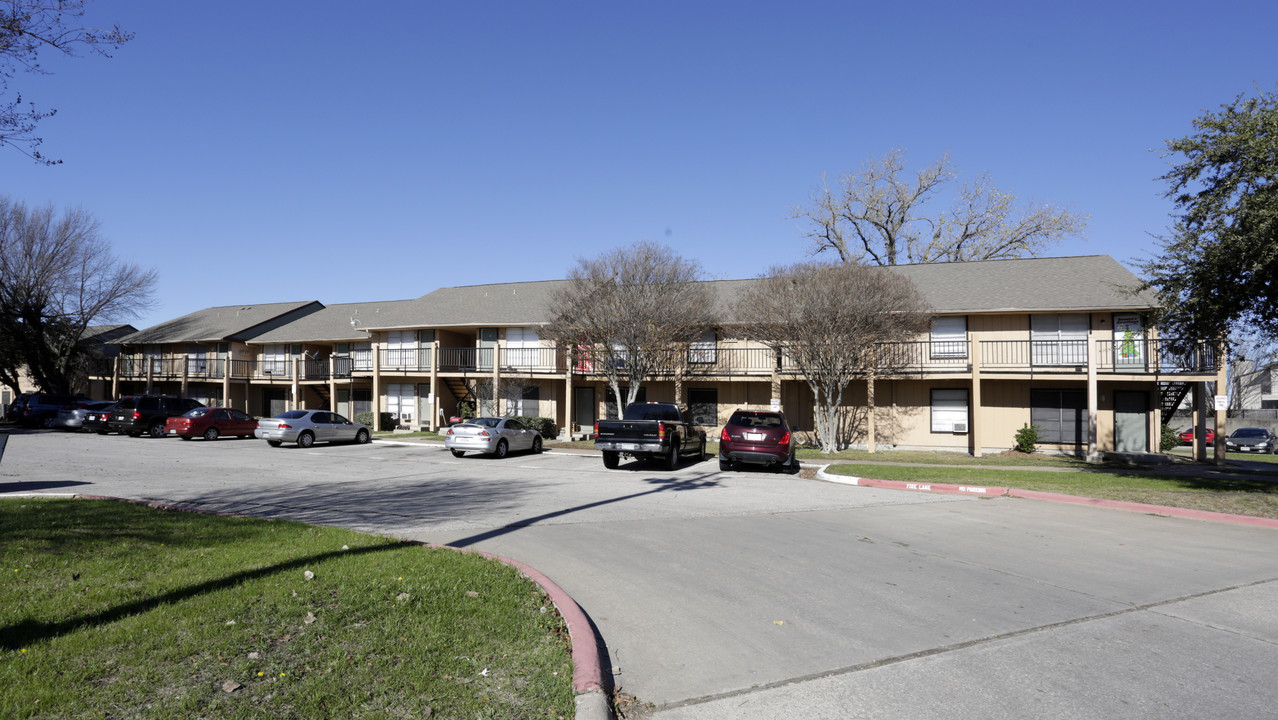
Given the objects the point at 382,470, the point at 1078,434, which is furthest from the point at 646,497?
the point at 1078,434

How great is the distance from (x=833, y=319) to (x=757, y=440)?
6.70m

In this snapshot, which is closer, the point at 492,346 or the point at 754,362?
the point at 754,362

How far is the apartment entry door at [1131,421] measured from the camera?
84.1 ft

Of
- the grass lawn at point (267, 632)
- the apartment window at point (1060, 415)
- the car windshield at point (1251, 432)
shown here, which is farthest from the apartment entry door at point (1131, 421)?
the grass lawn at point (267, 632)

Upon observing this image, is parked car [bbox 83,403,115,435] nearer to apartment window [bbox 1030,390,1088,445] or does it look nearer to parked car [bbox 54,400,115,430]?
parked car [bbox 54,400,115,430]

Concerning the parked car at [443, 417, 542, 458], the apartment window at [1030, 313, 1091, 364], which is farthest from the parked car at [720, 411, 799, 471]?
the apartment window at [1030, 313, 1091, 364]

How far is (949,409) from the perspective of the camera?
27.7m

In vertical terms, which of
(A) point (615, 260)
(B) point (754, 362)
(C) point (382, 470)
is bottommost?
(C) point (382, 470)

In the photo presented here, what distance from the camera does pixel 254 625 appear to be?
5492 mm

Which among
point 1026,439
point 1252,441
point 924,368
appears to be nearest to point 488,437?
point 924,368

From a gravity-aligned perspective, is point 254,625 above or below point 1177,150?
below

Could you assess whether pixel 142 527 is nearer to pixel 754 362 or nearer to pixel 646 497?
pixel 646 497

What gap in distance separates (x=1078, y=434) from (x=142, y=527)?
2718cm

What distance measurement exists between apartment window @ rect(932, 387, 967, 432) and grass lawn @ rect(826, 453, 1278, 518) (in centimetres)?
667
